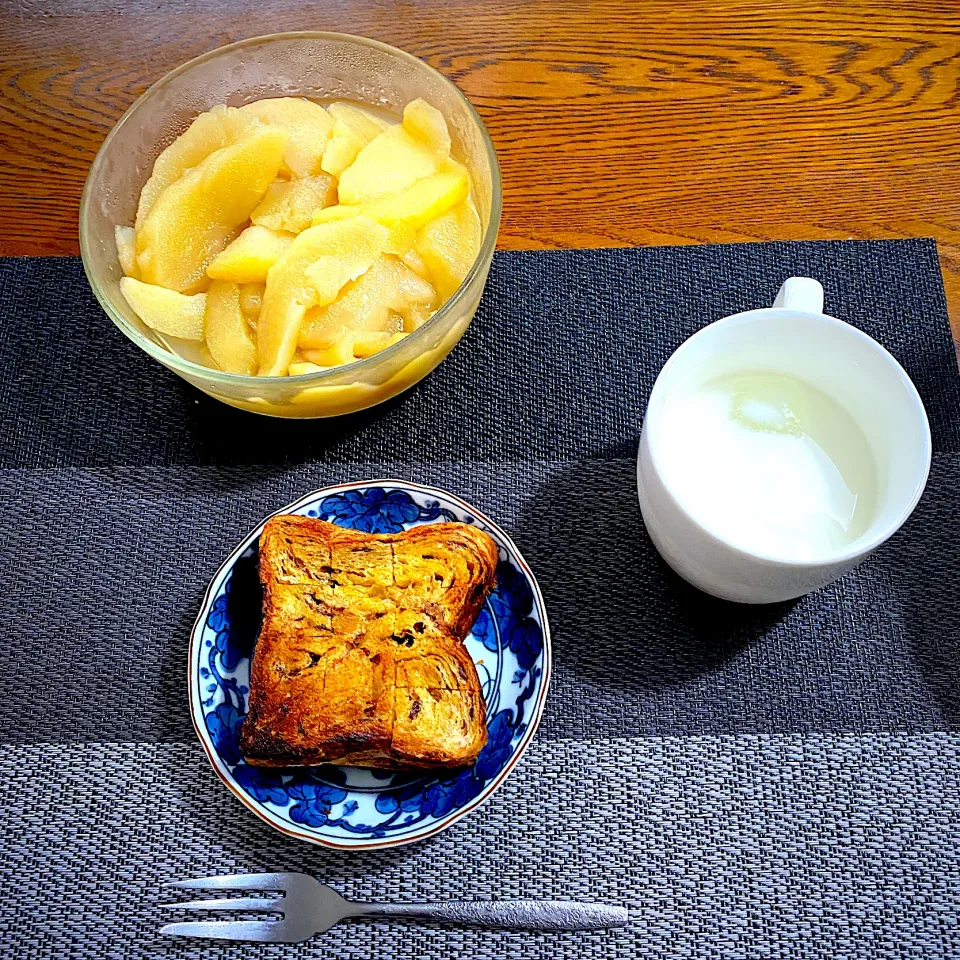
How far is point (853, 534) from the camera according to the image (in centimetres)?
104

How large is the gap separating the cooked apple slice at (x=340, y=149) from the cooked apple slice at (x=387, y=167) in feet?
0.04

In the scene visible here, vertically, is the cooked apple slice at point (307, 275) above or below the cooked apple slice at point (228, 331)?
above

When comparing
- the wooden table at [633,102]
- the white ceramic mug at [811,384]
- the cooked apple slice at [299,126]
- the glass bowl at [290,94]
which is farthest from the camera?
the wooden table at [633,102]

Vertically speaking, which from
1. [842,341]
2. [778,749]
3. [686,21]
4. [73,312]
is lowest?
[778,749]

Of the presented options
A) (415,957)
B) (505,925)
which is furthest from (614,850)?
(415,957)

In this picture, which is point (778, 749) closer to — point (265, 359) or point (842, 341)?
point (842, 341)

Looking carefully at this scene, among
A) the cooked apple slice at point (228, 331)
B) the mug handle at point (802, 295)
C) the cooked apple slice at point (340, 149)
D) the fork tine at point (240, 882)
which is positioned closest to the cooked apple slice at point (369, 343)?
the cooked apple slice at point (228, 331)

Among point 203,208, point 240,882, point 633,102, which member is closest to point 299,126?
point 203,208

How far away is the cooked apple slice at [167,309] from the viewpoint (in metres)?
1.17

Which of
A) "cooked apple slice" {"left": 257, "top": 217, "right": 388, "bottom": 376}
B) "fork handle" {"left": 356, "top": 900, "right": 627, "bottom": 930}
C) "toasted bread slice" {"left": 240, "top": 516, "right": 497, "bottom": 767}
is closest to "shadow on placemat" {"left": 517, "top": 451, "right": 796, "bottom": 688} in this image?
"toasted bread slice" {"left": 240, "top": 516, "right": 497, "bottom": 767}

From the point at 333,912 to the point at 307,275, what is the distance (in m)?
0.73

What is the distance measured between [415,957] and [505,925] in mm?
105

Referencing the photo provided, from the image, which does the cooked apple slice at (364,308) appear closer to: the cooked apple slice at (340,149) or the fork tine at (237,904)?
the cooked apple slice at (340,149)

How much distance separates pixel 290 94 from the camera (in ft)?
4.52
